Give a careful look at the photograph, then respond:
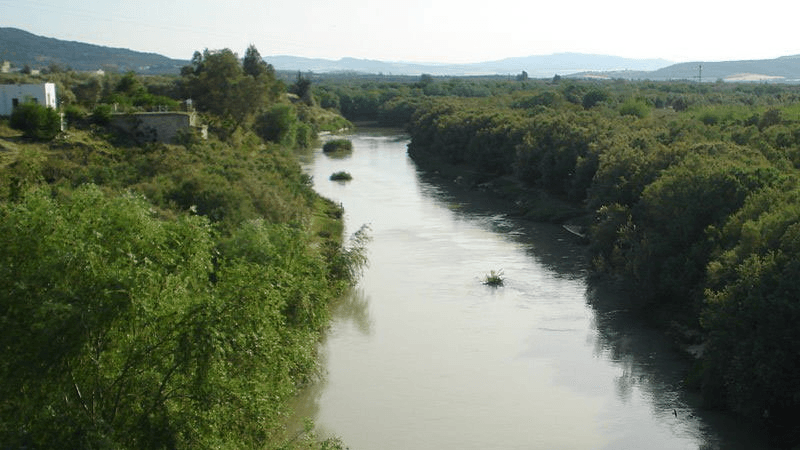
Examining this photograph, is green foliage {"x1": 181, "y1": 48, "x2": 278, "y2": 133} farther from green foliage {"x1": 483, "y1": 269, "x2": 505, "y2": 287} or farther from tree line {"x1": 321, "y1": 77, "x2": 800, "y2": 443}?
green foliage {"x1": 483, "y1": 269, "x2": 505, "y2": 287}

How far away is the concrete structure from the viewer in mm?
41219

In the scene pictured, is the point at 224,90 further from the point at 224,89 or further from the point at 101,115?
the point at 101,115

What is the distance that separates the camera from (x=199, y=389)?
1242cm

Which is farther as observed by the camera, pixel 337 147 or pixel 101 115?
pixel 337 147

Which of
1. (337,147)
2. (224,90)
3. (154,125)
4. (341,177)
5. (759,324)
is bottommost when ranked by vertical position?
(337,147)

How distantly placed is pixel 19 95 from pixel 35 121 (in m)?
3.56

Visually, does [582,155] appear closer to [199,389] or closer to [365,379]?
[365,379]

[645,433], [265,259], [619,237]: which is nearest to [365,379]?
[265,259]

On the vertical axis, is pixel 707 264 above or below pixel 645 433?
above

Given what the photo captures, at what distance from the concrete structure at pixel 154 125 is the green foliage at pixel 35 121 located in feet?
14.5

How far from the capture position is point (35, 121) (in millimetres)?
36312

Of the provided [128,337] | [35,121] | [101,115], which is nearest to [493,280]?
[35,121]

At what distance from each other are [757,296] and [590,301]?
35.2ft

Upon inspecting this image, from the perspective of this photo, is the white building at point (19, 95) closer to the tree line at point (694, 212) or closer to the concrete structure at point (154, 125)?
the concrete structure at point (154, 125)
